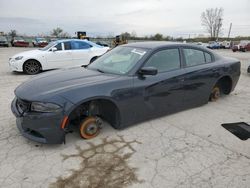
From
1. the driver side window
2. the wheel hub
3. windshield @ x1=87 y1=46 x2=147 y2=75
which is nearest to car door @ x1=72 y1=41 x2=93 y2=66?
the driver side window

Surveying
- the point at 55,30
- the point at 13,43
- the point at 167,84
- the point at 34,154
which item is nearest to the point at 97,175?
the point at 34,154

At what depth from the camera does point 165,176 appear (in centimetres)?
254

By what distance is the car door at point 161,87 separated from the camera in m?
3.54

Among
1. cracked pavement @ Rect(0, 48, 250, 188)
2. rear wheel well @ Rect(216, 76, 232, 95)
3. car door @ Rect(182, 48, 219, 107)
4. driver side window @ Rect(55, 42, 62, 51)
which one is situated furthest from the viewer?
driver side window @ Rect(55, 42, 62, 51)

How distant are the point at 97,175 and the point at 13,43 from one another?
3455cm

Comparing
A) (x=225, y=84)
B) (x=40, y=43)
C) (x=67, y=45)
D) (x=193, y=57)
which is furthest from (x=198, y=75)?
(x=40, y=43)

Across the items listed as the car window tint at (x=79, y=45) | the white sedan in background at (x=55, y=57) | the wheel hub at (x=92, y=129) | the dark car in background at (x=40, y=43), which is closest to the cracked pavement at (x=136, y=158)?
the wheel hub at (x=92, y=129)

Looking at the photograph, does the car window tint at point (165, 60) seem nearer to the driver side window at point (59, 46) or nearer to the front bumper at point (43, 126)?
the front bumper at point (43, 126)

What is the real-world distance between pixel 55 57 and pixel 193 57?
609 centimetres

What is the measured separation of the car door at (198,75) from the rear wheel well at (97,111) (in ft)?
5.09

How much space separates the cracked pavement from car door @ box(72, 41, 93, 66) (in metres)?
5.48

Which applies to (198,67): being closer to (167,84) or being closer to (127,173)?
(167,84)

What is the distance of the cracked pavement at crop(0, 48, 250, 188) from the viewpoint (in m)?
2.46

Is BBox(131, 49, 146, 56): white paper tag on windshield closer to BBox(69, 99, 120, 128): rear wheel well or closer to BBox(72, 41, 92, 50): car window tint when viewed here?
BBox(69, 99, 120, 128): rear wheel well
